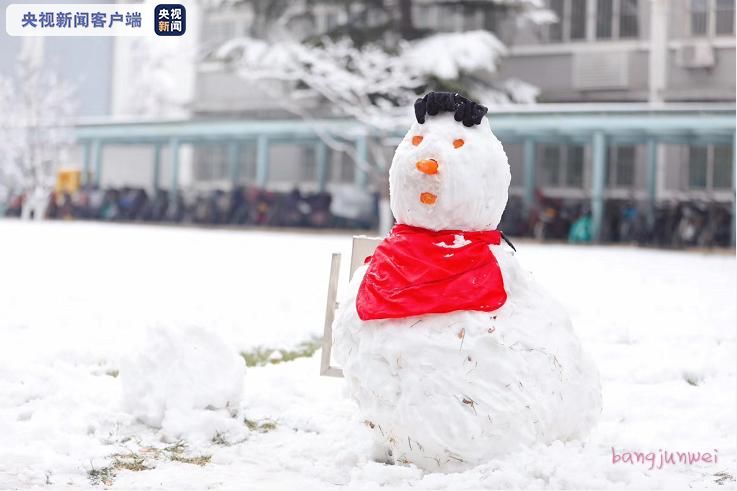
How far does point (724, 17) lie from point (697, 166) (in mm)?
2884

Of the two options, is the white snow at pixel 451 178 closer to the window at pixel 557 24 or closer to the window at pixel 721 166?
the window at pixel 721 166

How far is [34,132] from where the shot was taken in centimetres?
1853

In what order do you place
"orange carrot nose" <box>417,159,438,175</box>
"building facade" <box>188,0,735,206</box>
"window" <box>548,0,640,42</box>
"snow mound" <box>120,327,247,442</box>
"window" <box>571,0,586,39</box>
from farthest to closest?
"window" <box>571,0,586,39</box> < "window" <box>548,0,640,42</box> < "building facade" <box>188,0,735,206</box> < "snow mound" <box>120,327,247,442</box> < "orange carrot nose" <box>417,159,438,175</box>

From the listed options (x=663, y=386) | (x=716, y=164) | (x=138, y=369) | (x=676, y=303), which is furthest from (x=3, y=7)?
(x=716, y=164)

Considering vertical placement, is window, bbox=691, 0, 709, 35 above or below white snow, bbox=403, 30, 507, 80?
above

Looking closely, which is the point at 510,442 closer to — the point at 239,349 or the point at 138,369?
the point at 138,369

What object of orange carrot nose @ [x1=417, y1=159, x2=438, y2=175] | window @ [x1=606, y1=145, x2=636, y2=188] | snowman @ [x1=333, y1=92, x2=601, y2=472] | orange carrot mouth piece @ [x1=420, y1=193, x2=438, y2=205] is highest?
window @ [x1=606, y1=145, x2=636, y2=188]

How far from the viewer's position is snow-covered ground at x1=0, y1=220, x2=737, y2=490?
116 inches

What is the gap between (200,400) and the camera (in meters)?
3.62

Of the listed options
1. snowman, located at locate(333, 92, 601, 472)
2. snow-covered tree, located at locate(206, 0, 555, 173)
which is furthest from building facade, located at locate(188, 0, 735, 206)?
snowman, located at locate(333, 92, 601, 472)

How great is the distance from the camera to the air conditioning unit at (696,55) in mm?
17422

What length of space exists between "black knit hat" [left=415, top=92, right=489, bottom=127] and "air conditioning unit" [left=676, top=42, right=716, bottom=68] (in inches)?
627

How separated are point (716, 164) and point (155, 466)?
16.4 meters

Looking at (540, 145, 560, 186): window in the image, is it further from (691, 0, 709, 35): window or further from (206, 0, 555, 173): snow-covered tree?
(691, 0, 709, 35): window
